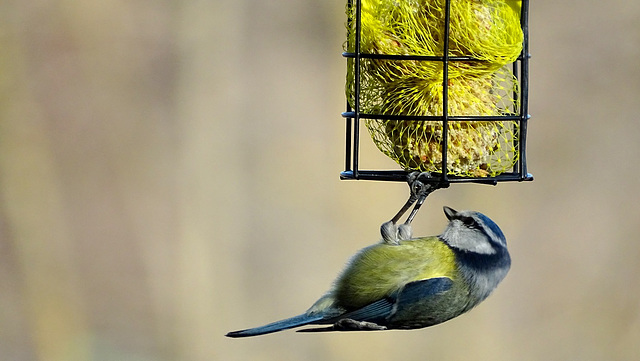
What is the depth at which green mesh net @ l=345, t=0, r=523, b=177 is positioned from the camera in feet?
10.9

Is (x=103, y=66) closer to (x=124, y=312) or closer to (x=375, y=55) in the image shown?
(x=124, y=312)

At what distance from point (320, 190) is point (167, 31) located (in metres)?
1.55

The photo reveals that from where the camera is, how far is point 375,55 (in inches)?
129

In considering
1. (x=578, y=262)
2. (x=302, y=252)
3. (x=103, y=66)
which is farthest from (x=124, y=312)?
(x=578, y=262)

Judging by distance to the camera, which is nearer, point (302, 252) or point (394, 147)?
point (394, 147)

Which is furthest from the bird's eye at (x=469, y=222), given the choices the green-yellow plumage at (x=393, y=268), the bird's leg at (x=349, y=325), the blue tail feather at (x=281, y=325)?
the blue tail feather at (x=281, y=325)

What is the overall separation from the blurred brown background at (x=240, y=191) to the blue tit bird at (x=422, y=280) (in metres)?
2.63

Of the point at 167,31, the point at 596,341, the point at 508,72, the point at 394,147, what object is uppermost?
the point at 167,31

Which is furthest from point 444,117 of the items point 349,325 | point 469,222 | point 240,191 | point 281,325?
point 240,191

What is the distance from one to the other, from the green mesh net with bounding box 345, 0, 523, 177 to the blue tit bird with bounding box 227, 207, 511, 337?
282mm

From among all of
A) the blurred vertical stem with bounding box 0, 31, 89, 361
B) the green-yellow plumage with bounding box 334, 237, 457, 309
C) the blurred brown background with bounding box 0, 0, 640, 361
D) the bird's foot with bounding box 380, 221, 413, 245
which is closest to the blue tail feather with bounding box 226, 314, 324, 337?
the green-yellow plumage with bounding box 334, 237, 457, 309

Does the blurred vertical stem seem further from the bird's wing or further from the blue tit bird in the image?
the bird's wing

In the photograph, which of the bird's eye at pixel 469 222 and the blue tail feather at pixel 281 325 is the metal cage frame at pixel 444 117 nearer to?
the bird's eye at pixel 469 222

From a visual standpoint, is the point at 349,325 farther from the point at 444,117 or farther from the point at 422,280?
the point at 444,117
